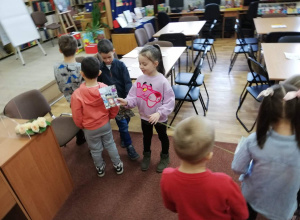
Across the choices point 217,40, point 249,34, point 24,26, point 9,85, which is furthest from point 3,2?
point 249,34

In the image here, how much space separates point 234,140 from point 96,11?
4407 millimetres

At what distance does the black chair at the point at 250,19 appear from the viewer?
235 inches

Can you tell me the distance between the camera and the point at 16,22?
4.36m

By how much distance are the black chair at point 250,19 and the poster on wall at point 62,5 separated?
5240 mm

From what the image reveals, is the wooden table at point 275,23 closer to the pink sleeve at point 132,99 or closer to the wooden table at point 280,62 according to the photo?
the wooden table at point 280,62

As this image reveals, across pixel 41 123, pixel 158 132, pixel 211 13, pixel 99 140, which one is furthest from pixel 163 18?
pixel 41 123

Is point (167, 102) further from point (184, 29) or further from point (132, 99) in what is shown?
point (184, 29)

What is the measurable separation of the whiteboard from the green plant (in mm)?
1305

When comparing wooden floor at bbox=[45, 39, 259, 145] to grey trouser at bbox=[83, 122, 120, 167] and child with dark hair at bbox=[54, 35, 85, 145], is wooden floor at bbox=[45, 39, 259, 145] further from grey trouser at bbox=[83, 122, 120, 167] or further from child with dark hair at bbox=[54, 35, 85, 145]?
child with dark hair at bbox=[54, 35, 85, 145]

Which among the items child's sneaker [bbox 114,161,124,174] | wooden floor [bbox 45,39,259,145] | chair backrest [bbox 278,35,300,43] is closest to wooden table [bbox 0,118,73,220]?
child's sneaker [bbox 114,161,124,174]

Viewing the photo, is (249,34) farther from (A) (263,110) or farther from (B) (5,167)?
(B) (5,167)

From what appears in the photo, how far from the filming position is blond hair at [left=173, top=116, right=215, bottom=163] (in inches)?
32.7

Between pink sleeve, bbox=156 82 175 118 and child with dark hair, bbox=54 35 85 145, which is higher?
child with dark hair, bbox=54 35 85 145

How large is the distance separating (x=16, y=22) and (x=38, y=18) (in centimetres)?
175
